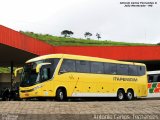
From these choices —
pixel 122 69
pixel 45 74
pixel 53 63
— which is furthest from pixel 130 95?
pixel 45 74

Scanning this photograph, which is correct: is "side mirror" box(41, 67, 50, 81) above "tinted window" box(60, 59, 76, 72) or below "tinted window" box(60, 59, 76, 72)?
below

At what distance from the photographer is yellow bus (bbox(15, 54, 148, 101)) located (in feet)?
79.8

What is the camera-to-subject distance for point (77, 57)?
26.4 metres

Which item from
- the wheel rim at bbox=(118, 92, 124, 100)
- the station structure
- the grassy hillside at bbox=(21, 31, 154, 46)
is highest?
the grassy hillside at bbox=(21, 31, 154, 46)

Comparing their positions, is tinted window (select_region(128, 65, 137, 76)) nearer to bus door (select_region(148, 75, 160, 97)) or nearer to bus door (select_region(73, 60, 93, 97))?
bus door (select_region(148, 75, 160, 97))

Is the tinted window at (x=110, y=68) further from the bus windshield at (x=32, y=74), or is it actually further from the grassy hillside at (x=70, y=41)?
the grassy hillside at (x=70, y=41)

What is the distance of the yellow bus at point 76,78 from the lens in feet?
79.8

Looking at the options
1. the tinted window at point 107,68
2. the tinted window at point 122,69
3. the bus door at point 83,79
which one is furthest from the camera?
the tinted window at point 122,69

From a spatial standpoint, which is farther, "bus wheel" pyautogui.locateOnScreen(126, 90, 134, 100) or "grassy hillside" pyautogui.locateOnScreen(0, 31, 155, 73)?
"grassy hillside" pyautogui.locateOnScreen(0, 31, 155, 73)

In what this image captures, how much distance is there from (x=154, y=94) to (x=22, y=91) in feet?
44.7

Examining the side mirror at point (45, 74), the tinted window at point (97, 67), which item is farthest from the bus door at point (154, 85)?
the side mirror at point (45, 74)

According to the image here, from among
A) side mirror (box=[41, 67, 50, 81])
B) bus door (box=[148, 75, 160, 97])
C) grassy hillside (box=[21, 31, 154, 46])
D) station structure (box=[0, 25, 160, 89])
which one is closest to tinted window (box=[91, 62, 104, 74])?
side mirror (box=[41, 67, 50, 81])

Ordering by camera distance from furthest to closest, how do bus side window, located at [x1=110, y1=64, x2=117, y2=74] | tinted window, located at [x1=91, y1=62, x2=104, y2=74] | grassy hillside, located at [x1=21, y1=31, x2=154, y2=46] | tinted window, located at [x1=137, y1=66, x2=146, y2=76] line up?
grassy hillside, located at [x1=21, y1=31, x2=154, y2=46] < tinted window, located at [x1=137, y1=66, x2=146, y2=76] < bus side window, located at [x1=110, y1=64, x2=117, y2=74] < tinted window, located at [x1=91, y1=62, x2=104, y2=74]

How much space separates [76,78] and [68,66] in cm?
102
